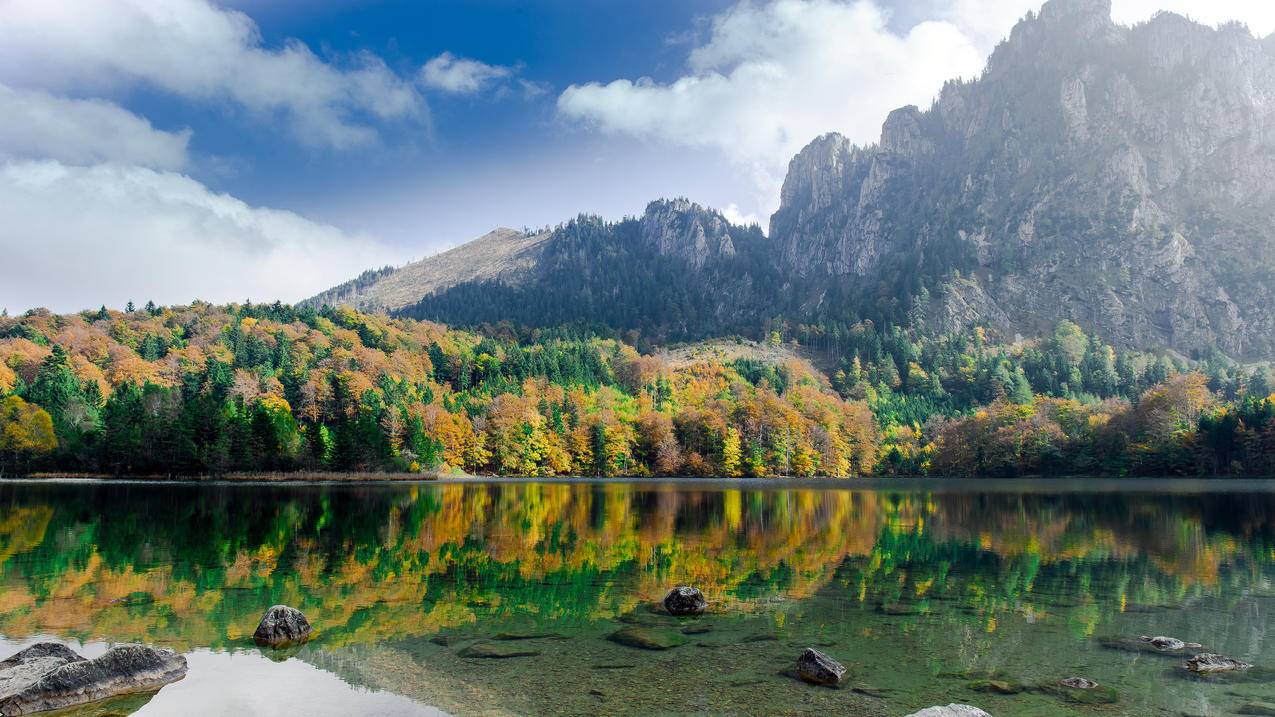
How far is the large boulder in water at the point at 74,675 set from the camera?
12.8 metres

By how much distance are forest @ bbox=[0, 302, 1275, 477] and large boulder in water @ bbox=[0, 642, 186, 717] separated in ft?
329

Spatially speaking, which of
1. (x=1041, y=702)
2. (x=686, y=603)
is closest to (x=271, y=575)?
(x=686, y=603)

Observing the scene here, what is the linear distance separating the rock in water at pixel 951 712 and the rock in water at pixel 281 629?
45.5 feet

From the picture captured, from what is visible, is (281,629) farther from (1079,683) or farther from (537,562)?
(1079,683)

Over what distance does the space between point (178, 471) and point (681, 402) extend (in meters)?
113

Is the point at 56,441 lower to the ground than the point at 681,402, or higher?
lower

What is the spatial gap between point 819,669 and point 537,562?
1684cm

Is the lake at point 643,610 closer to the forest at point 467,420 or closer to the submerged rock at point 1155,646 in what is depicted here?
the submerged rock at point 1155,646

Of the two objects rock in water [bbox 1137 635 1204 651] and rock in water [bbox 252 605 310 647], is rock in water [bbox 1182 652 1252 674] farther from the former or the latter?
rock in water [bbox 252 605 310 647]

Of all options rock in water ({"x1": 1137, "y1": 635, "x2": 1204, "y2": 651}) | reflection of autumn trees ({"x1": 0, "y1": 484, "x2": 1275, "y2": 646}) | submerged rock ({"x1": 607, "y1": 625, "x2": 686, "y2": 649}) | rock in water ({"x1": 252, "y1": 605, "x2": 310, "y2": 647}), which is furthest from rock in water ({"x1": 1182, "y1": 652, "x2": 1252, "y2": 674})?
rock in water ({"x1": 252, "y1": 605, "x2": 310, "y2": 647})

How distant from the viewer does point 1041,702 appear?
45.0ft

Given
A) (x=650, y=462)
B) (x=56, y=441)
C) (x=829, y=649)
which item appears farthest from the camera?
(x=650, y=462)

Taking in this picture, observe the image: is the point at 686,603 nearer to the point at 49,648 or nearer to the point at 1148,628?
the point at 1148,628

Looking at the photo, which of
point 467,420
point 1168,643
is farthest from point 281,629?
point 467,420
